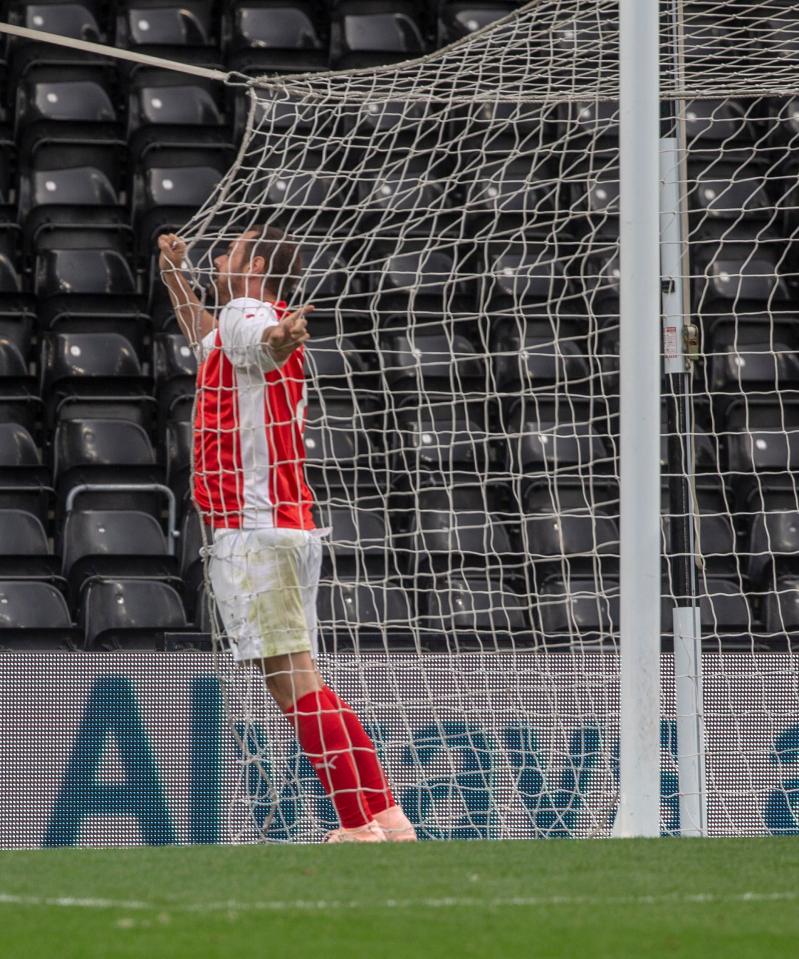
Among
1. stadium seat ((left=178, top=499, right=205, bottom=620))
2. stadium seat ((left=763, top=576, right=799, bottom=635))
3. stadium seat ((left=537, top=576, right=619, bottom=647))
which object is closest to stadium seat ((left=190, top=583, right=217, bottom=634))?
stadium seat ((left=178, top=499, right=205, bottom=620))

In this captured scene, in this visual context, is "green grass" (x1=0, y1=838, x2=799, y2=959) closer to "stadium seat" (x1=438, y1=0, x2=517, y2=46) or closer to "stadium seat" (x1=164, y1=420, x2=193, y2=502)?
"stadium seat" (x1=164, y1=420, x2=193, y2=502)

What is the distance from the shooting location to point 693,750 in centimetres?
475

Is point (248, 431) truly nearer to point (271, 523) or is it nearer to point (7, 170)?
point (271, 523)

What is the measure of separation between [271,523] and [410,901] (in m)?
1.48

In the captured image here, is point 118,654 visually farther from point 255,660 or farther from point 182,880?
point 182,880

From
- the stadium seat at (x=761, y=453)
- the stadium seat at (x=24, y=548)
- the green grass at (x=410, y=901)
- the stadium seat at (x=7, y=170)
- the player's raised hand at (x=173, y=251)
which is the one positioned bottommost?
the green grass at (x=410, y=901)

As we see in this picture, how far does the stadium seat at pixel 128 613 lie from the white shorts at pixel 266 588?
199 cm

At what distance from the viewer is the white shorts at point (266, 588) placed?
4.21 metres

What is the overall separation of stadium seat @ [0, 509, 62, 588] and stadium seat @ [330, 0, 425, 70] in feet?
9.99

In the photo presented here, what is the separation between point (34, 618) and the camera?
6426 mm

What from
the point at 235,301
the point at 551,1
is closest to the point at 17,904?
the point at 235,301

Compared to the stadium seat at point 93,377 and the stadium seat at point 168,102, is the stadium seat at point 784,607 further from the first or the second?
the stadium seat at point 168,102

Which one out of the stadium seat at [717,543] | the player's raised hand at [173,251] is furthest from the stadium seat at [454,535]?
the player's raised hand at [173,251]

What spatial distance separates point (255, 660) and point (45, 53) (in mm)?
5511
